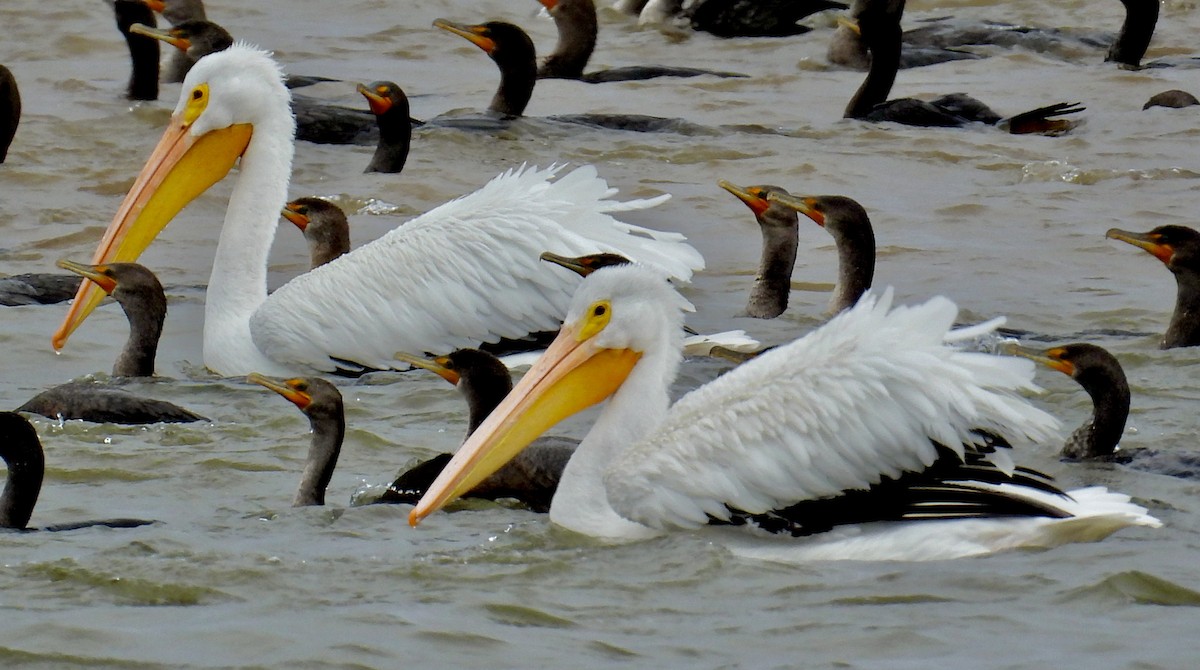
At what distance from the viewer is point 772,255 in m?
7.93

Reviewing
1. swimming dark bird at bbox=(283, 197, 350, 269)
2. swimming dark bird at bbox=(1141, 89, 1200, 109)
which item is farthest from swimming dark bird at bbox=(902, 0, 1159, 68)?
swimming dark bird at bbox=(283, 197, 350, 269)

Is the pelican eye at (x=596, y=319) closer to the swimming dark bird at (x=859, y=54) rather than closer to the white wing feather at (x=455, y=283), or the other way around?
the white wing feather at (x=455, y=283)

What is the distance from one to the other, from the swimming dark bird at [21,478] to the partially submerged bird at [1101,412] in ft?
8.10

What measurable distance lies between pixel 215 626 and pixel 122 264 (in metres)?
3.35

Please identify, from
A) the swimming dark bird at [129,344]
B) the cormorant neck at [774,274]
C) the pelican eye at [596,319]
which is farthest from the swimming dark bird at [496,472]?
the cormorant neck at [774,274]

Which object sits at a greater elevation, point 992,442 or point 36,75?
point 992,442

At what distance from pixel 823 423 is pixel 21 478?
1.85 m

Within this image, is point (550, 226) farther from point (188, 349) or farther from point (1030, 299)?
point (1030, 299)

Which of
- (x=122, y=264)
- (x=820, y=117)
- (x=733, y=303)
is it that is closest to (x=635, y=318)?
(x=122, y=264)

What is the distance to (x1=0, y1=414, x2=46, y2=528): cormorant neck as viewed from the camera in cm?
512

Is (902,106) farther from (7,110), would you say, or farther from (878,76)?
(7,110)

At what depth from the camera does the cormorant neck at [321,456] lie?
545 centimetres

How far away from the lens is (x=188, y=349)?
7.75 meters

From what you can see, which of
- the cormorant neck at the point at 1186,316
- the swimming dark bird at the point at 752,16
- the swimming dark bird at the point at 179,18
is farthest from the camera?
the swimming dark bird at the point at 752,16
